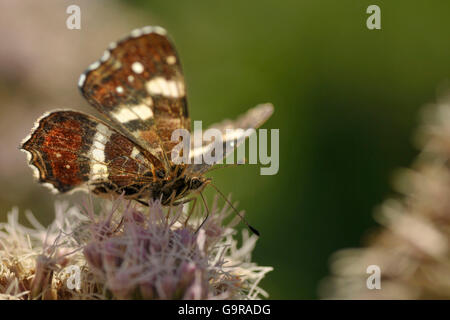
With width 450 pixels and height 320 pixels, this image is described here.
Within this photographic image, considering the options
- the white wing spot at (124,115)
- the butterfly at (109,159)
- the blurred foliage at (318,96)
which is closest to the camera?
the butterfly at (109,159)

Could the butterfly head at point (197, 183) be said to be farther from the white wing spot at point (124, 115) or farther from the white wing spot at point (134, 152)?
the white wing spot at point (124, 115)

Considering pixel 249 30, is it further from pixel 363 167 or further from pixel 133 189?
pixel 133 189

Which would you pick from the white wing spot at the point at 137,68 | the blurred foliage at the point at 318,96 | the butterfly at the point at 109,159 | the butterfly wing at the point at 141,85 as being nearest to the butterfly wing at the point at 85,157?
the butterfly at the point at 109,159

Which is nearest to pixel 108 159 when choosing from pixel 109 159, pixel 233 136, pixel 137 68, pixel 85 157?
pixel 109 159

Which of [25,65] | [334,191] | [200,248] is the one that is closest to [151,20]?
[25,65]

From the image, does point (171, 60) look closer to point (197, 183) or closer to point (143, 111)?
point (143, 111)

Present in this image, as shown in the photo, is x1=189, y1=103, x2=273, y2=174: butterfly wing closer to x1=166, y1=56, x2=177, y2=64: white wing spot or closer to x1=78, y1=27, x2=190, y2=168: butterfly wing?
x1=78, y1=27, x2=190, y2=168: butterfly wing

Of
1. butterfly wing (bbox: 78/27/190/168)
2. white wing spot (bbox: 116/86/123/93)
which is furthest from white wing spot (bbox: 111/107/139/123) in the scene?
white wing spot (bbox: 116/86/123/93)
